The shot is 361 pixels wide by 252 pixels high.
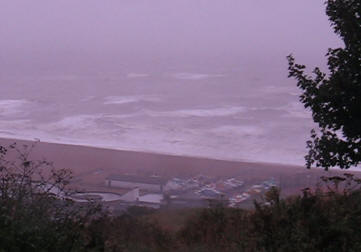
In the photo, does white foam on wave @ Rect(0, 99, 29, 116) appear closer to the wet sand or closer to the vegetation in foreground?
the wet sand

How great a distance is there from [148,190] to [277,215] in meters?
9.36

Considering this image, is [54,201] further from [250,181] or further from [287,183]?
[250,181]

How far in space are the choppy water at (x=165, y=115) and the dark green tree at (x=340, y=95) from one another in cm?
1165

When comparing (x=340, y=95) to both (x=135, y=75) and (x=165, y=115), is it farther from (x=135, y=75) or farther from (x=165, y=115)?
(x=135, y=75)

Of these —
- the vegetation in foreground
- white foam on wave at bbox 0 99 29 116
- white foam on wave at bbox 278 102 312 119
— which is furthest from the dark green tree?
white foam on wave at bbox 0 99 29 116

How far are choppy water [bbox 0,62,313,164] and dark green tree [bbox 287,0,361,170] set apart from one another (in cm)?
1165

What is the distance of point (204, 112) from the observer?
83.5ft

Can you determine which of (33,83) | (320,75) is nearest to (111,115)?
(33,83)

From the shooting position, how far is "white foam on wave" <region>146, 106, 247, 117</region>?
24.8 metres

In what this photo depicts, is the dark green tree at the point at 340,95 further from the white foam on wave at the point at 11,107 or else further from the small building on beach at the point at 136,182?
the white foam on wave at the point at 11,107

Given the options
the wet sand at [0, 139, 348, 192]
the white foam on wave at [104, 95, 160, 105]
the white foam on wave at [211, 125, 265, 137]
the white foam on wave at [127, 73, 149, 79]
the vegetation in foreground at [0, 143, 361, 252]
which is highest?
the white foam on wave at [127, 73, 149, 79]

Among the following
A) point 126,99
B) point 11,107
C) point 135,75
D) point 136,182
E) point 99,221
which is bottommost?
point 99,221

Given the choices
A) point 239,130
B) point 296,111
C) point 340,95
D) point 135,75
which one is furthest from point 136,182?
point 135,75

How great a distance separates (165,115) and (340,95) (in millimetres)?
18703
